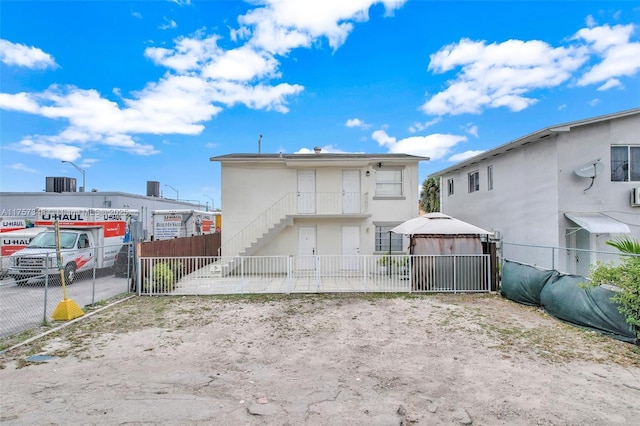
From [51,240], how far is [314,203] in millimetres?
11450

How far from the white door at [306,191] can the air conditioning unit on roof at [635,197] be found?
40.0 feet

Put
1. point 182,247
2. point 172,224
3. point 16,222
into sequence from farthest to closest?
point 172,224 → point 16,222 → point 182,247

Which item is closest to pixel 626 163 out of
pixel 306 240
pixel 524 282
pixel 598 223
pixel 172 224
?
pixel 598 223

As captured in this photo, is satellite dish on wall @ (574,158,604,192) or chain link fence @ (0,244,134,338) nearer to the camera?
chain link fence @ (0,244,134,338)

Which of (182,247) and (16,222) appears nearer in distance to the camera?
(182,247)

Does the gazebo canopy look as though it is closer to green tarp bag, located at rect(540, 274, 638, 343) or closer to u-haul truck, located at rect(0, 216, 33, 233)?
green tarp bag, located at rect(540, 274, 638, 343)

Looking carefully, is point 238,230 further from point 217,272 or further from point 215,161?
point 215,161

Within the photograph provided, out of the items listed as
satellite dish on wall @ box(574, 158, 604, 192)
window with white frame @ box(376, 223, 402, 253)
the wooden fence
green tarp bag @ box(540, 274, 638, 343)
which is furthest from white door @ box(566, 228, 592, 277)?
the wooden fence

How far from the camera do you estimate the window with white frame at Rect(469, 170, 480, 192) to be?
17156mm

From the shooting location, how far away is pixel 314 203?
16.1 m

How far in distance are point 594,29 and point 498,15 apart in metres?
4.11

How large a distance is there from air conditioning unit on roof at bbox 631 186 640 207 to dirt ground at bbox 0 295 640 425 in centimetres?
652

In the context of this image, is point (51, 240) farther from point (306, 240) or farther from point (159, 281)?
point (306, 240)

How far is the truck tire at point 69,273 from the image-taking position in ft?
42.4
